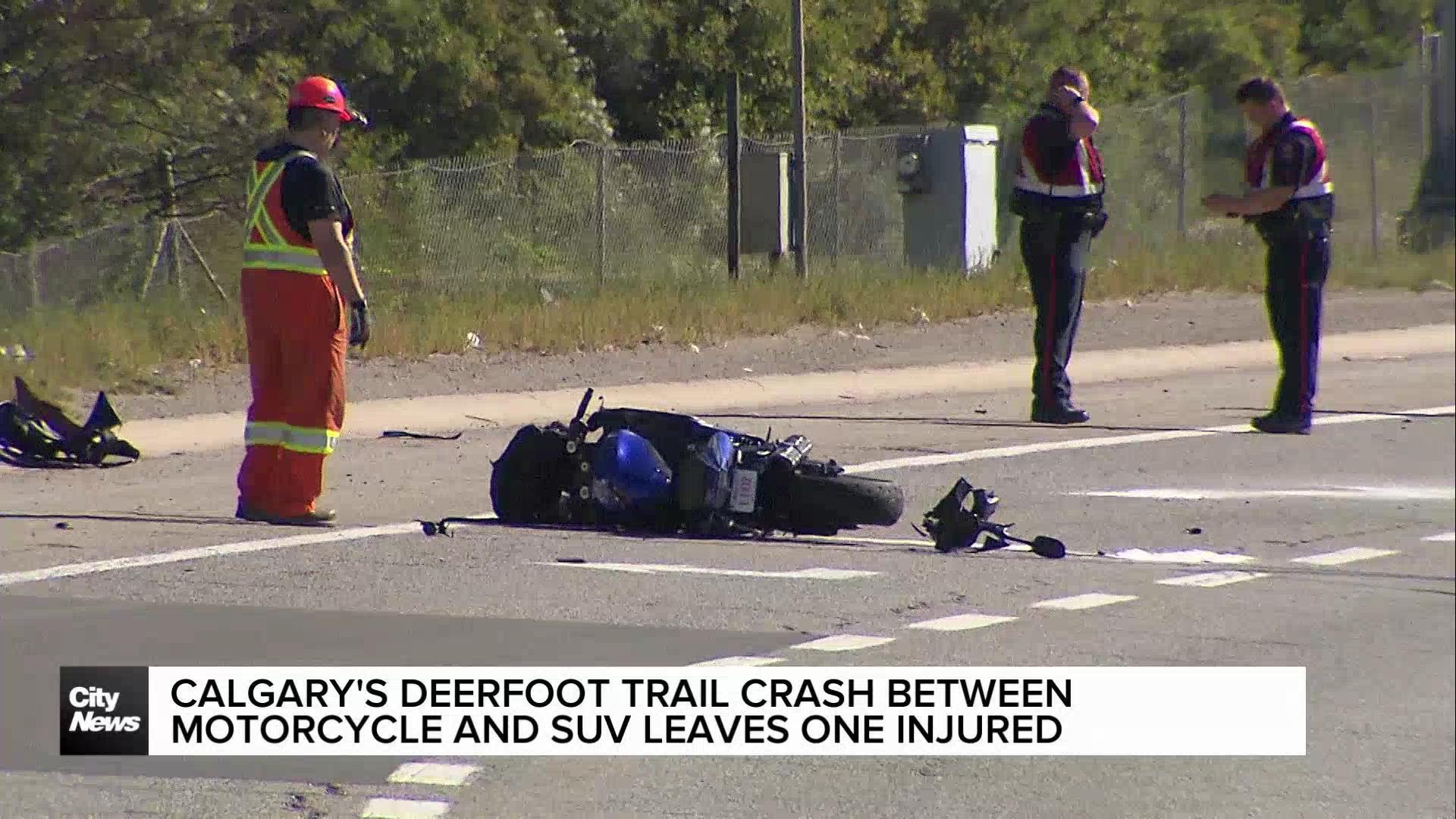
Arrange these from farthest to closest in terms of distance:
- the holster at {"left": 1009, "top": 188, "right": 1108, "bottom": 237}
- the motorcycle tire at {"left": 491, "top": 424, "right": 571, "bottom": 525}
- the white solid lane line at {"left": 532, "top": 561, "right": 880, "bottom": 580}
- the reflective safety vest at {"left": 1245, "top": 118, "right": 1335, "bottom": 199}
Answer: the holster at {"left": 1009, "top": 188, "right": 1108, "bottom": 237}, the motorcycle tire at {"left": 491, "top": 424, "right": 571, "bottom": 525}, the reflective safety vest at {"left": 1245, "top": 118, "right": 1335, "bottom": 199}, the white solid lane line at {"left": 532, "top": 561, "right": 880, "bottom": 580}

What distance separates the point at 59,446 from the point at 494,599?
430cm

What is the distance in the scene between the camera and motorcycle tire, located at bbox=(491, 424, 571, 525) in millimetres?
9445

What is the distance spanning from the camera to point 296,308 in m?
9.06

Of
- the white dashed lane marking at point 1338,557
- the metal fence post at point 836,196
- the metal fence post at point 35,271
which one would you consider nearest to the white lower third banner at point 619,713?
the white dashed lane marking at point 1338,557

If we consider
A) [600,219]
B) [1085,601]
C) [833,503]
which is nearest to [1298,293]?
[833,503]

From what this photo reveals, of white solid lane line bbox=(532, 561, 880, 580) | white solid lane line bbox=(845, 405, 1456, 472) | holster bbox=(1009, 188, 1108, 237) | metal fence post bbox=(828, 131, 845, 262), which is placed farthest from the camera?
metal fence post bbox=(828, 131, 845, 262)

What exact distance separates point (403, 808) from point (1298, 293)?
557cm

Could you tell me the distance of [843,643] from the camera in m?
6.92

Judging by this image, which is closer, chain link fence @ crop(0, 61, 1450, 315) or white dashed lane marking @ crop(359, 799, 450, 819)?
white dashed lane marking @ crop(359, 799, 450, 819)

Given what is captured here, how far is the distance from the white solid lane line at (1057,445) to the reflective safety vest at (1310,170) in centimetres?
251

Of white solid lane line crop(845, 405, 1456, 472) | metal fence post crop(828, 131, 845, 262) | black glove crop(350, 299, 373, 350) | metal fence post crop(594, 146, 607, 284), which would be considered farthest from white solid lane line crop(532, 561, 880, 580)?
metal fence post crop(828, 131, 845, 262)

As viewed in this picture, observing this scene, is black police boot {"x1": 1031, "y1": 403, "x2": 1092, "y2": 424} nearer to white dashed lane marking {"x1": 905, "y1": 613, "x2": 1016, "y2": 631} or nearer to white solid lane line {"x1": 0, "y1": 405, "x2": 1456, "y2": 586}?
white solid lane line {"x1": 0, "y1": 405, "x2": 1456, "y2": 586}

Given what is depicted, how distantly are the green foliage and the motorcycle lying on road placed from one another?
8.60ft

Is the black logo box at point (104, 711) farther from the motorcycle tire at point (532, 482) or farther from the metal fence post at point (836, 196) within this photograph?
the metal fence post at point (836, 196)
